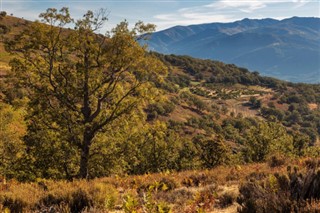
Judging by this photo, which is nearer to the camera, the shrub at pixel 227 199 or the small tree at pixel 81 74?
the shrub at pixel 227 199

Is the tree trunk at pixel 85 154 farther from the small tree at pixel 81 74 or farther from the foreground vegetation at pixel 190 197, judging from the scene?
the foreground vegetation at pixel 190 197

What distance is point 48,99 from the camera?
56.6 feet

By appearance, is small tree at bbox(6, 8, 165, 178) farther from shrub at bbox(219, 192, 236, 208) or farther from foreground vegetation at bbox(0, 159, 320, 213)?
shrub at bbox(219, 192, 236, 208)

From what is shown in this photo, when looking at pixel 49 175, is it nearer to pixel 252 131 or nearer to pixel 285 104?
pixel 252 131

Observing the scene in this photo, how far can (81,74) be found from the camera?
17.1 m

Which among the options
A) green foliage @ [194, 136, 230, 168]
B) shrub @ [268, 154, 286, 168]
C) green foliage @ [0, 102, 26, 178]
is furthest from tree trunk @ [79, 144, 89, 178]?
green foliage @ [194, 136, 230, 168]

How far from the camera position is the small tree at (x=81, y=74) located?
1641 cm

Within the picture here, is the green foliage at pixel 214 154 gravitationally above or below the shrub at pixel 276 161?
below

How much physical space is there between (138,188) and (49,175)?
10.5 m

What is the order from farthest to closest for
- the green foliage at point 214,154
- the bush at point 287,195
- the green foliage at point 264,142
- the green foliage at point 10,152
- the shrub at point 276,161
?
the green foliage at point 264,142, the green foliage at point 214,154, the green foliage at point 10,152, the shrub at point 276,161, the bush at point 287,195

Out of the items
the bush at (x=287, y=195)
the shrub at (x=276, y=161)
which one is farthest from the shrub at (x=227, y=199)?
the shrub at (x=276, y=161)

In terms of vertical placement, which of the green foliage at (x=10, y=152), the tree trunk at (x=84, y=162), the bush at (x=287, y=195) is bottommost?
the green foliage at (x=10, y=152)

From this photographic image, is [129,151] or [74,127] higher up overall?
[74,127]

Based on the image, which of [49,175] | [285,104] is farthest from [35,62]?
[285,104]
